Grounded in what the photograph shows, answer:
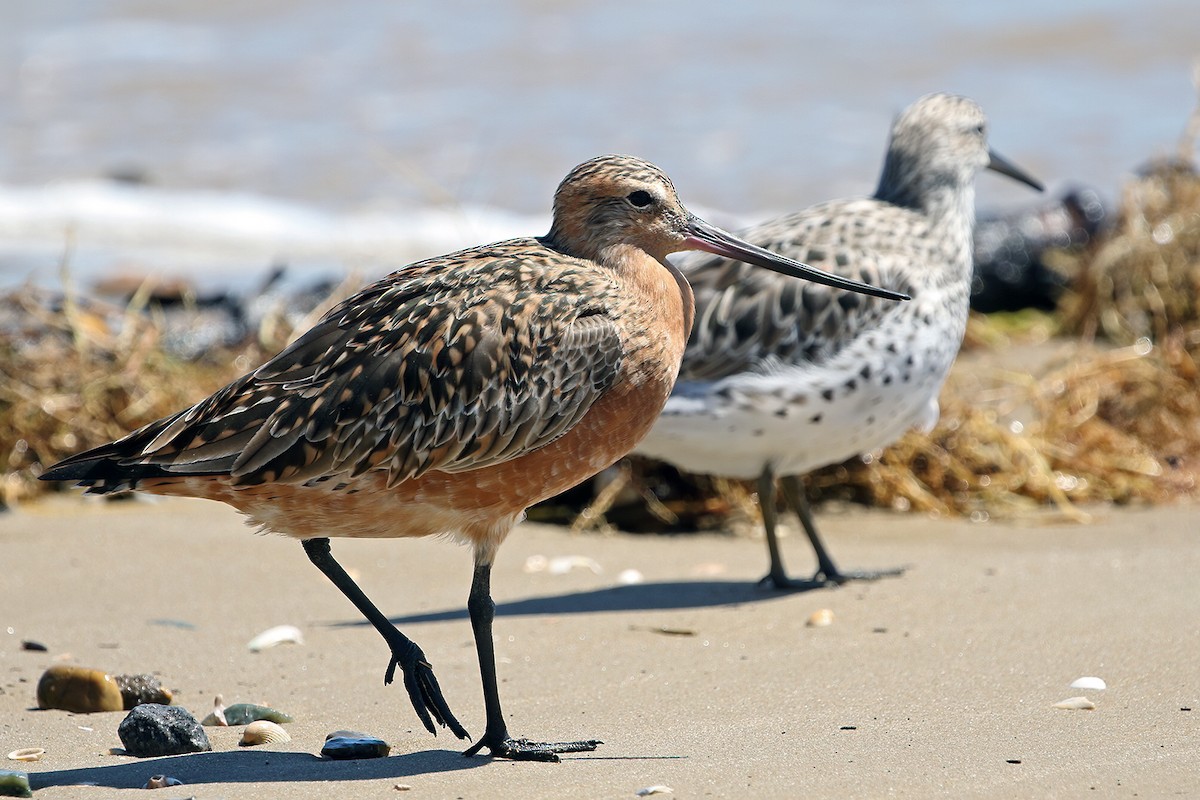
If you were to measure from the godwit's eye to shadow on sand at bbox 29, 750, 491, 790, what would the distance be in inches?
73.4

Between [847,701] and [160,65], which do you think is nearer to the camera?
[847,701]

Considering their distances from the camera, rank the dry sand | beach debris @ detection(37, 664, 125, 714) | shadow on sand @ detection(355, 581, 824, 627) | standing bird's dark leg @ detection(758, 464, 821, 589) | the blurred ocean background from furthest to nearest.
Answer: the blurred ocean background
standing bird's dark leg @ detection(758, 464, 821, 589)
shadow on sand @ detection(355, 581, 824, 627)
beach debris @ detection(37, 664, 125, 714)
the dry sand

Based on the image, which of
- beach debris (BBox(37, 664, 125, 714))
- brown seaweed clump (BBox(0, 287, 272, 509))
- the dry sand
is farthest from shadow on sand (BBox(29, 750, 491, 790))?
brown seaweed clump (BBox(0, 287, 272, 509))

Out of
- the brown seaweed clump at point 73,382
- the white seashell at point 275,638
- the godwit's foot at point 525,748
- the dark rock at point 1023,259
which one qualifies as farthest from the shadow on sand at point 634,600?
the dark rock at point 1023,259

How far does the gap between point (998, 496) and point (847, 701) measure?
369 cm

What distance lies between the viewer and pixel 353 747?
4520 millimetres

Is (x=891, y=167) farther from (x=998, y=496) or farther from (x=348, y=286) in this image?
(x=348, y=286)

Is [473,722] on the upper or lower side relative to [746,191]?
lower

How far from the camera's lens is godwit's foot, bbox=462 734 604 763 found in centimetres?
441

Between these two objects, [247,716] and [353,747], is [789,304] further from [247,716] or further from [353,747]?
[353,747]

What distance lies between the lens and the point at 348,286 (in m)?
9.92

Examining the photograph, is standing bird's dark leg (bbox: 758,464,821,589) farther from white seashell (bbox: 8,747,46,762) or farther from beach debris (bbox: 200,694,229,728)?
white seashell (bbox: 8,747,46,762)

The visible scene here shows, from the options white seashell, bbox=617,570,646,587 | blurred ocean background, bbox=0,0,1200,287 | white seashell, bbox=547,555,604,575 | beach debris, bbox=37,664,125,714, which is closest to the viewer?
beach debris, bbox=37,664,125,714

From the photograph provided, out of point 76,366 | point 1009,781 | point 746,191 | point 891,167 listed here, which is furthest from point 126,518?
point 746,191
